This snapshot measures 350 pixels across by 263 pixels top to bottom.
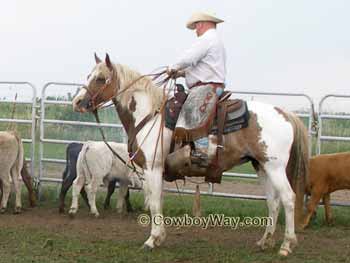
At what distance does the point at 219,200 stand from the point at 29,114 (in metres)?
3.93

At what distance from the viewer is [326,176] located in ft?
34.0

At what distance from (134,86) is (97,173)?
3165mm

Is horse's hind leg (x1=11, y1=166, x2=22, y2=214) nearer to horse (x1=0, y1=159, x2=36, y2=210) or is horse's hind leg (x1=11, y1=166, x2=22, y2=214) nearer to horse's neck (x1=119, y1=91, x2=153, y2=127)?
horse (x1=0, y1=159, x2=36, y2=210)

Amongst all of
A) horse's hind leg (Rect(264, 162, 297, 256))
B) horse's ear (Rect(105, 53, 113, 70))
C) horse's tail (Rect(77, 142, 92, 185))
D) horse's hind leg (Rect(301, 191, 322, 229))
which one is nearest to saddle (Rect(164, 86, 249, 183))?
horse's hind leg (Rect(264, 162, 297, 256))

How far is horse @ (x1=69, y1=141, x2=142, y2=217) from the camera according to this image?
1119 cm

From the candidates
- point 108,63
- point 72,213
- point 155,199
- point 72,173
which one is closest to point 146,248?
point 155,199

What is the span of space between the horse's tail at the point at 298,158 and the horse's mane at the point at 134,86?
64.2 inches

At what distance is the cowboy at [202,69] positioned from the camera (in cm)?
795

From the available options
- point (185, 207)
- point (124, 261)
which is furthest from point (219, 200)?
point (124, 261)

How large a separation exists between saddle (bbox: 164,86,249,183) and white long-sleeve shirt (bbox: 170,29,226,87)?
0.82 ft

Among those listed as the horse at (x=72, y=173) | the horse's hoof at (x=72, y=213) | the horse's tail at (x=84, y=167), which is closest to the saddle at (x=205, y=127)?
the horse's hoof at (x=72, y=213)

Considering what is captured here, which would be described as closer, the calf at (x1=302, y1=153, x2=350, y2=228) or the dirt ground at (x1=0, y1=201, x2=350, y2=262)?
the dirt ground at (x1=0, y1=201, x2=350, y2=262)

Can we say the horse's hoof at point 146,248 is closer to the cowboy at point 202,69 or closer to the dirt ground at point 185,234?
the dirt ground at point 185,234

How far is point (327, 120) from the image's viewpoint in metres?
11.3
